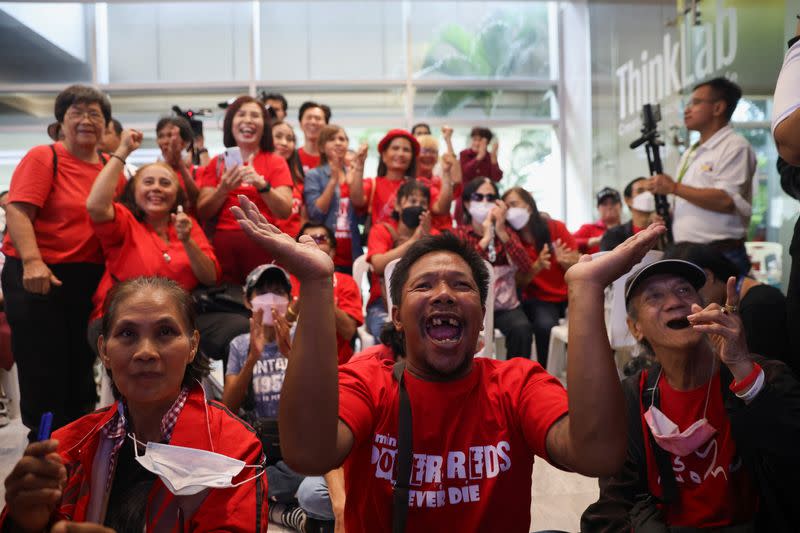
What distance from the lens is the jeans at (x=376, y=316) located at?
4145mm

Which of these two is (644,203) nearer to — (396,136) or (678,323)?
(396,136)

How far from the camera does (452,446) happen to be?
163 centimetres

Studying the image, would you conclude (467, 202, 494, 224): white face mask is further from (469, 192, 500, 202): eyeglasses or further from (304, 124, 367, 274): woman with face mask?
(304, 124, 367, 274): woman with face mask

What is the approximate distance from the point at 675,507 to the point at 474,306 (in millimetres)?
908

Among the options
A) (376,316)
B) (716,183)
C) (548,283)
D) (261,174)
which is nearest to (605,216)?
(548,283)

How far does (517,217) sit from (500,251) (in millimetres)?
320

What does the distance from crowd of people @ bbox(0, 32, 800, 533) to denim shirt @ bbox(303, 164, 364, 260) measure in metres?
0.73

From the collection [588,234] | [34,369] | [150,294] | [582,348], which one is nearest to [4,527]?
[150,294]

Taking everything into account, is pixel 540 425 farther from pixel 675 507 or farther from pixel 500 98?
pixel 500 98

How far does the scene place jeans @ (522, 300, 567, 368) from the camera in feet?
15.9

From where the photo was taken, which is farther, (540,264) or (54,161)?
(540,264)

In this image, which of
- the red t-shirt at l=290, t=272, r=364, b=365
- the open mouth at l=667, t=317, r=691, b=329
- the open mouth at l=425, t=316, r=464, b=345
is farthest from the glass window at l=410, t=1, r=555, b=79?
the open mouth at l=425, t=316, r=464, b=345

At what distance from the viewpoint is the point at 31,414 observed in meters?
3.19

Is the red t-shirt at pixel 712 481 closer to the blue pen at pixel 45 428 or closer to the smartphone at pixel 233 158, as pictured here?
the blue pen at pixel 45 428
